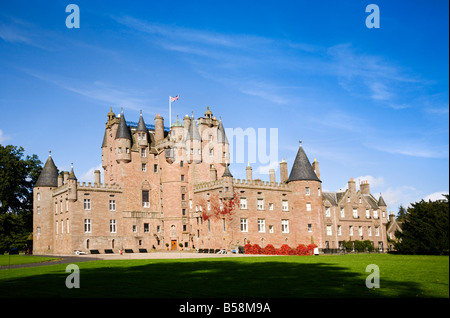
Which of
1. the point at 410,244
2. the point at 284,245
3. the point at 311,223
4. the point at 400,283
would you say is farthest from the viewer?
the point at 311,223

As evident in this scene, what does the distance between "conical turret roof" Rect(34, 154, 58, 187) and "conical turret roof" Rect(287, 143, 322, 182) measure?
34.8 metres

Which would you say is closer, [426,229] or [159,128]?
[426,229]

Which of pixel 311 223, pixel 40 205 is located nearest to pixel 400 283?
pixel 311 223

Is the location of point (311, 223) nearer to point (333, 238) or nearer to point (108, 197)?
point (333, 238)

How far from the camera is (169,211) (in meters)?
64.1

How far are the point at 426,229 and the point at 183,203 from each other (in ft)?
112

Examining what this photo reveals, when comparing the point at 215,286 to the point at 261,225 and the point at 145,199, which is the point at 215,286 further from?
the point at 145,199

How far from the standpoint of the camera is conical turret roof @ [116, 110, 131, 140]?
6512cm

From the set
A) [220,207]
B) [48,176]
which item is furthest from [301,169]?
[48,176]

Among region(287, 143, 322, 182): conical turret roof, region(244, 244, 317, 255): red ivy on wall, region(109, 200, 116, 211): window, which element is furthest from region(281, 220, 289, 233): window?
region(109, 200, 116, 211): window

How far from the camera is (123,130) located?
6544 cm

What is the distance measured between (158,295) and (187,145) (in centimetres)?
5119

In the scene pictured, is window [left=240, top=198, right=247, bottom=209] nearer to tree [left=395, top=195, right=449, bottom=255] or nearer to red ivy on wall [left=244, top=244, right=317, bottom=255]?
red ivy on wall [left=244, top=244, right=317, bottom=255]

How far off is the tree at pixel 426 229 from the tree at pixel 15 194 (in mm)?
53684
